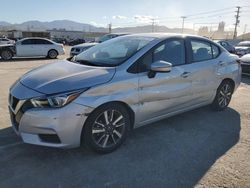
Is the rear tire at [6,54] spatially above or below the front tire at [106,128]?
below

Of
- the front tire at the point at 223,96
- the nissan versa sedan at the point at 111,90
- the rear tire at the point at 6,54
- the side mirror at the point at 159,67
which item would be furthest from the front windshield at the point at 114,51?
the rear tire at the point at 6,54

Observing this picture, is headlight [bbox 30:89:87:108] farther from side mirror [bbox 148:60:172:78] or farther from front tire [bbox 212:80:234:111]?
front tire [bbox 212:80:234:111]

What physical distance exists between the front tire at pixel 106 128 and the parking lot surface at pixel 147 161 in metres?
0.15

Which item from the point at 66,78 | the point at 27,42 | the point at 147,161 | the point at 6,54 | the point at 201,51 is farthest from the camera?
the point at 27,42

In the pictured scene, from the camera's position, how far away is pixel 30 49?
17672 millimetres

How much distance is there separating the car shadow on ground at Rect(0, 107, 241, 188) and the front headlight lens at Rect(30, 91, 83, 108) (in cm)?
78

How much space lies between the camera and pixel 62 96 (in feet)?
10.5

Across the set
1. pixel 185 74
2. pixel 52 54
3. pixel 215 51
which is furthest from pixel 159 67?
pixel 52 54

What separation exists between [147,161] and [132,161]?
7.8 inches

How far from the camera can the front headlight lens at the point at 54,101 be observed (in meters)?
3.20

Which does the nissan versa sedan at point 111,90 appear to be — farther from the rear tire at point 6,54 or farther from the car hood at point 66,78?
the rear tire at point 6,54

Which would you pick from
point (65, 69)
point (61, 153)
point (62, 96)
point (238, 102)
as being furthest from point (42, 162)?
point (238, 102)

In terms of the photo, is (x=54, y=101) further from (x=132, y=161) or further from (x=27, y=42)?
(x=27, y=42)

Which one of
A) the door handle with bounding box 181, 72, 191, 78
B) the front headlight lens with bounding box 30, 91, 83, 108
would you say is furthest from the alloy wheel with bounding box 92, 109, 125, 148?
the door handle with bounding box 181, 72, 191, 78
